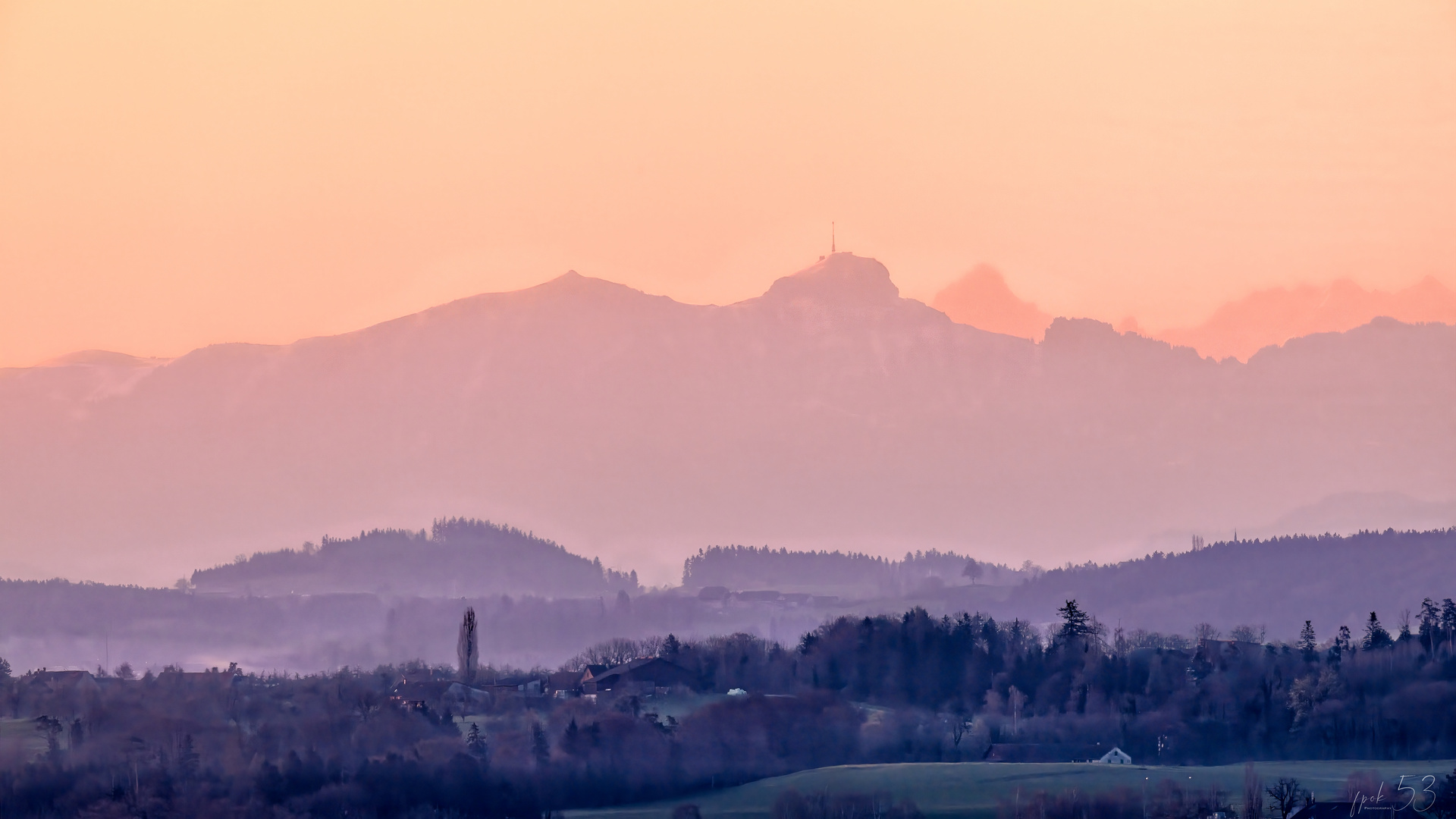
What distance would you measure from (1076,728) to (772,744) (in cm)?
1875

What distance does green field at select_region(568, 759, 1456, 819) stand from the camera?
334 ft

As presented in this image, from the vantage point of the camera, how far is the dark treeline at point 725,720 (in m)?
106

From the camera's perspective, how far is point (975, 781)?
4205 inches

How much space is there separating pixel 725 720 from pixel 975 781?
20.2 meters

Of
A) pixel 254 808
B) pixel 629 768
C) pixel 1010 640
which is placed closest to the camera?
pixel 254 808

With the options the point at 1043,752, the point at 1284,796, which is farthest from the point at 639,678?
the point at 1284,796

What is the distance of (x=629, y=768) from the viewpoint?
111 metres

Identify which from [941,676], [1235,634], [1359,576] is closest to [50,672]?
[941,676]

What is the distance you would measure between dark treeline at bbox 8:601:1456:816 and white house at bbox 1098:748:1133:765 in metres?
1.66

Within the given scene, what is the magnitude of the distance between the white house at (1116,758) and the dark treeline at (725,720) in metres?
1.66

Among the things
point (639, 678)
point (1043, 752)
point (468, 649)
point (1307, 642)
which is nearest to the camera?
point (1043, 752)

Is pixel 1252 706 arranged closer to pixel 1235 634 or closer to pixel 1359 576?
pixel 1235 634

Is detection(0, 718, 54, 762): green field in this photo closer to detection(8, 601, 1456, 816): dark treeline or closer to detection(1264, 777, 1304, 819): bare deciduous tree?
detection(8, 601, 1456, 816): dark treeline

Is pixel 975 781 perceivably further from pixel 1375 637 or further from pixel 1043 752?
pixel 1375 637
